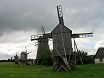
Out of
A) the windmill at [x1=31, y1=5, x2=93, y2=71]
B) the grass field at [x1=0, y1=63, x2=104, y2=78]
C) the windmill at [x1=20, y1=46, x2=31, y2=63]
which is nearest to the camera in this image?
the grass field at [x1=0, y1=63, x2=104, y2=78]

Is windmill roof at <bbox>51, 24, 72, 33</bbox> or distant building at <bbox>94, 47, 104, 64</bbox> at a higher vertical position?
windmill roof at <bbox>51, 24, 72, 33</bbox>

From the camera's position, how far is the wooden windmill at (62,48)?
36.3 metres

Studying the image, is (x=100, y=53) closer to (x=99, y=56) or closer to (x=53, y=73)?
(x=99, y=56)

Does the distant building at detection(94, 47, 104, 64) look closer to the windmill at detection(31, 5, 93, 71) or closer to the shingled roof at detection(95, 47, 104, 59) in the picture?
the shingled roof at detection(95, 47, 104, 59)

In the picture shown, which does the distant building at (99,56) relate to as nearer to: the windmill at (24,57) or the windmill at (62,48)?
the windmill at (24,57)

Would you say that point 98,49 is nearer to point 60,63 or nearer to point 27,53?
point 27,53

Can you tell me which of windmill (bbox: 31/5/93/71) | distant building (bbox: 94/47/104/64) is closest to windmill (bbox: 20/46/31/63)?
distant building (bbox: 94/47/104/64)

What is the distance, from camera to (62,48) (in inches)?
1453

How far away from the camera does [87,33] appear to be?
41500 mm

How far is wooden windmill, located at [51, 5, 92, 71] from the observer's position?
3634cm

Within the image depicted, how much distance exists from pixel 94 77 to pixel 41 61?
38157 millimetres

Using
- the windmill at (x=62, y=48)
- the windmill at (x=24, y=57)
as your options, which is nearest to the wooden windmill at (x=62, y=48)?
the windmill at (x=62, y=48)

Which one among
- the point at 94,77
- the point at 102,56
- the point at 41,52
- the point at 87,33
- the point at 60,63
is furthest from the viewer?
the point at 102,56

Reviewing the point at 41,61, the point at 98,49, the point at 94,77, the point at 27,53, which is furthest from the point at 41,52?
the point at 94,77
